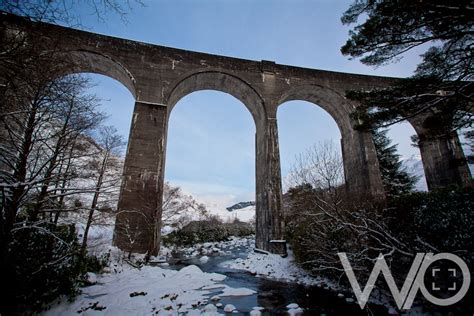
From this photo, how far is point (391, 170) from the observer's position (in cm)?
1334

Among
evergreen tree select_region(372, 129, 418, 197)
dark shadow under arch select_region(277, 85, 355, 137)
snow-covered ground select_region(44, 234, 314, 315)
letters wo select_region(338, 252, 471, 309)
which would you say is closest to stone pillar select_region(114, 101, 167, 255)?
snow-covered ground select_region(44, 234, 314, 315)

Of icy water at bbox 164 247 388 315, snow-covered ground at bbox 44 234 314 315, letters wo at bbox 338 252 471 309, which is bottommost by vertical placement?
icy water at bbox 164 247 388 315

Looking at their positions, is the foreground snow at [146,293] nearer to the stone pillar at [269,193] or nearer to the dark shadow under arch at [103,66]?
the stone pillar at [269,193]

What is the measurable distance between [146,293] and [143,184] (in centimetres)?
499

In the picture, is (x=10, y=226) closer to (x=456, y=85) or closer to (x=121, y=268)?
(x=121, y=268)

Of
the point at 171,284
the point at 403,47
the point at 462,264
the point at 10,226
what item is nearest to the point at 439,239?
the point at 462,264

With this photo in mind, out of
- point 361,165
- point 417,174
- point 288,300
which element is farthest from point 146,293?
point 417,174

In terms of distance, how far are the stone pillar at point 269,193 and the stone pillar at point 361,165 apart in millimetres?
3605

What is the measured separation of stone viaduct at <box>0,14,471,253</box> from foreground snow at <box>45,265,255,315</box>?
2334 millimetres

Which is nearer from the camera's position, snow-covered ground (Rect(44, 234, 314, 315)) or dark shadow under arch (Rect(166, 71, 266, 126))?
snow-covered ground (Rect(44, 234, 314, 315))

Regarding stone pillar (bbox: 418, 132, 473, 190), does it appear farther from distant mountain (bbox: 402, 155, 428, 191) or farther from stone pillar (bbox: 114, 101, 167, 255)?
stone pillar (bbox: 114, 101, 167, 255)

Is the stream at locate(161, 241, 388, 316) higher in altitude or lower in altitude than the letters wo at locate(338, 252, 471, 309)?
lower

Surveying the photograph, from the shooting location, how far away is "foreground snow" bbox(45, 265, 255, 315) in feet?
12.3

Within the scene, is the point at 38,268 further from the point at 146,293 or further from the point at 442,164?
the point at 442,164
